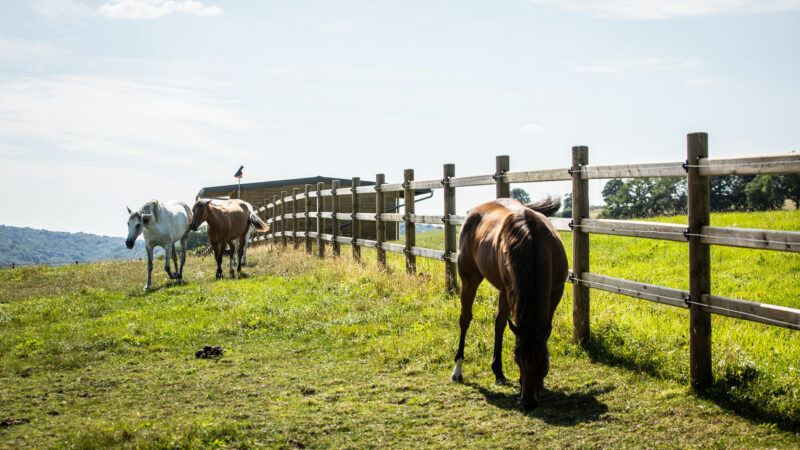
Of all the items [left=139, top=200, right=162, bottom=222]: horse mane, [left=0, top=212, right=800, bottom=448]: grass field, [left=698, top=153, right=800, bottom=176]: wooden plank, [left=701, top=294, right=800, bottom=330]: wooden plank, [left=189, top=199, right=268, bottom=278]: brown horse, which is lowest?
[left=0, top=212, right=800, bottom=448]: grass field

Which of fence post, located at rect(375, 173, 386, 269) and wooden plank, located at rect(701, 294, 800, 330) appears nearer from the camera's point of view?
wooden plank, located at rect(701, 294, 800, 330)

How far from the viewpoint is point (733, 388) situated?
457 centimetres

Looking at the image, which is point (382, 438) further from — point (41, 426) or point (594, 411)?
point (41, 426)

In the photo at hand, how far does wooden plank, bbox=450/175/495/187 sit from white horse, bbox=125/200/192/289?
6893mm

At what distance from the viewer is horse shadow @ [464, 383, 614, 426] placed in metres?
4.25

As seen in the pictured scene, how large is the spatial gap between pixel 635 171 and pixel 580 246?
1.12 metres

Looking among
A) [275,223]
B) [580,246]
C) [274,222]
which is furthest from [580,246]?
[275,223]

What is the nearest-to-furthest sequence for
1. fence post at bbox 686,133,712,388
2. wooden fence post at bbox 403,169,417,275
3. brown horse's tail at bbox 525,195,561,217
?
fence post at bbox 686,133,712,388 → brown horse's tail at bbox 525,195,561,217 → wooden fence post at bbox 403,169,417,275

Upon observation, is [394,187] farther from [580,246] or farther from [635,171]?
[635,171]

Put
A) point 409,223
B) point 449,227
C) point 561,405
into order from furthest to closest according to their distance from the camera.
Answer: point 409,223
point 449,227
point 561,405

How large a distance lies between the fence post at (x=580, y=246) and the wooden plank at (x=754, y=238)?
4.92 feet

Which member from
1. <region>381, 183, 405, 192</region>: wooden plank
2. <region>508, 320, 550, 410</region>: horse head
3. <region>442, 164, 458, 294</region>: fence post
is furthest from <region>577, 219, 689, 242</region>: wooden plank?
<region>381, 183, 405, 192</region>: wooden plank

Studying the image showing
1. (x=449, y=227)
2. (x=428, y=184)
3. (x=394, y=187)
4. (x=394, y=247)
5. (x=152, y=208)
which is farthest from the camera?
(x=152, y=208)

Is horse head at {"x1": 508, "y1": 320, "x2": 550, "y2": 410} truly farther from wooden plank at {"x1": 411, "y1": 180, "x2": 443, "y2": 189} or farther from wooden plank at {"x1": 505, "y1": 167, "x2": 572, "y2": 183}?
wooden plank at {"x1": 411, "y1": 180, "x2": 443, "y2": 189}
